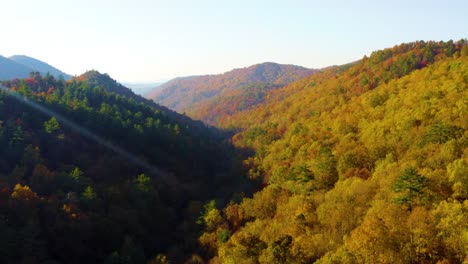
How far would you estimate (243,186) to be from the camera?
4124 inches

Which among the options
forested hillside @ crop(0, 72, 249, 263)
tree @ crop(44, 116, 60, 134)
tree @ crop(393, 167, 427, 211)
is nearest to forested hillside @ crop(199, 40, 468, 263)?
tree @ crop(393, 167, 427, 211)

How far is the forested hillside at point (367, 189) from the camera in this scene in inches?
1455

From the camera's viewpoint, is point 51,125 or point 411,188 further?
point 51,125

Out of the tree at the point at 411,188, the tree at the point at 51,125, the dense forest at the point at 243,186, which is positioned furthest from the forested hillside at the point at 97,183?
the tree at the point at 411,188

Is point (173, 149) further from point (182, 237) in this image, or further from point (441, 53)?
point (441, 53)

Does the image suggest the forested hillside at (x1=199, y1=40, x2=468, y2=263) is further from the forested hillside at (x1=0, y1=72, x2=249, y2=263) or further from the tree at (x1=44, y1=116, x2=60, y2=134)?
the tree at (x1=44, y1=116, x2=60, y2=134)

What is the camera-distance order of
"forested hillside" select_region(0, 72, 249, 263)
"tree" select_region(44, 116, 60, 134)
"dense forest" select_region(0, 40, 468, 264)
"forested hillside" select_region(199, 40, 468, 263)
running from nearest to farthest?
"forested hillside" select_region(199, 40, 468, 263) → "dense forest" select_region(0, 40, 468, 264) → "forested hillside" select_region(0, 72, 249, 263) → "tree" select_region(44, 116, 60, 134)

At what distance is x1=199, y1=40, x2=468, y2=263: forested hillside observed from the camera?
1455 inches

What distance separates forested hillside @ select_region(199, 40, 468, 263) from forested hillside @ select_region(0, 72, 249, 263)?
11614 millimetres

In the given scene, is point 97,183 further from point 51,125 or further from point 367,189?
point 367,189

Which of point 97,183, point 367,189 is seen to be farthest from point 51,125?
point 367,189

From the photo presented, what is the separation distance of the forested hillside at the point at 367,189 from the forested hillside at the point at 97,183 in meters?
11.6

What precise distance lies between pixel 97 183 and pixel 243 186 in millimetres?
38053

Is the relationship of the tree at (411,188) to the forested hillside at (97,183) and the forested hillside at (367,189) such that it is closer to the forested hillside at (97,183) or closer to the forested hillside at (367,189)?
the forested hillside at (367,189)
